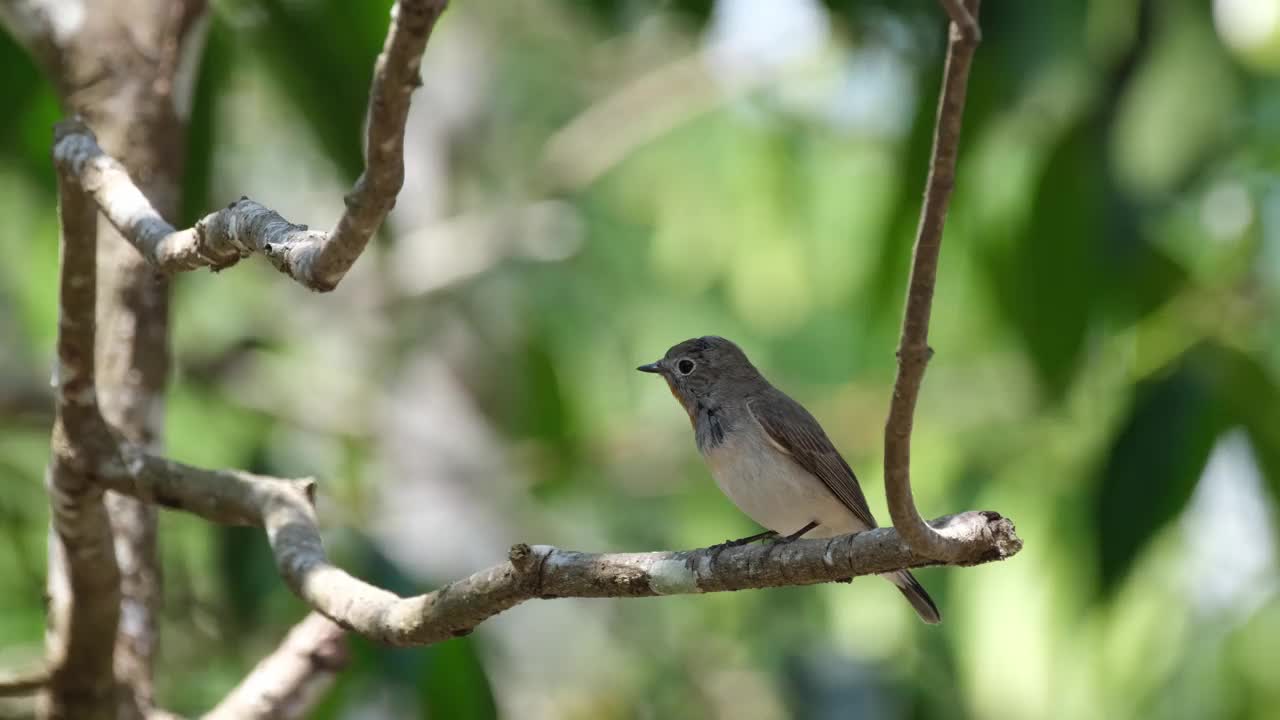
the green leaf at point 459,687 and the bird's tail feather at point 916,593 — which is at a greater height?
the bird's tail feather at point 916,593

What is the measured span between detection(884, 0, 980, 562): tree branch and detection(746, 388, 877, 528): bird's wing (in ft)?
7.97

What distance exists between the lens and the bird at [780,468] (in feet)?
15.5

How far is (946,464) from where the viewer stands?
6133 mm

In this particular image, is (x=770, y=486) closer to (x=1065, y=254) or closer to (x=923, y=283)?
(x=1065, y=254)

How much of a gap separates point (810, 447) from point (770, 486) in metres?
0.21

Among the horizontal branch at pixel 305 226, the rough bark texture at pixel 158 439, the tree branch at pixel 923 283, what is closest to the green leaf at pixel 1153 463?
the rough bark texture at pixel 158 439

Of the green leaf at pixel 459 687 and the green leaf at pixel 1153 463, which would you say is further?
the green leaf at pixel 1153 463

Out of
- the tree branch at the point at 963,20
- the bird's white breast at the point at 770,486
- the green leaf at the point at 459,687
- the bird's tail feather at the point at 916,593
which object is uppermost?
the bird's white breast at the point at 770,486

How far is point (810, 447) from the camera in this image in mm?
4812

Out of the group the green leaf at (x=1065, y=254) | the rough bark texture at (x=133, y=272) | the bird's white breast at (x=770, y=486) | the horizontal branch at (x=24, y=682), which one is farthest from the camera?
the green leaf at (x=1065, y=254)

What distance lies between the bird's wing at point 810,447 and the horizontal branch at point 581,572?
5.71 feet

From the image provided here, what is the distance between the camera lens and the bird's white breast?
15.5ft

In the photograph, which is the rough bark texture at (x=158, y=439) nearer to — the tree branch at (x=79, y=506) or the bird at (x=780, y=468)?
the tree branch at (x=79, y=506)

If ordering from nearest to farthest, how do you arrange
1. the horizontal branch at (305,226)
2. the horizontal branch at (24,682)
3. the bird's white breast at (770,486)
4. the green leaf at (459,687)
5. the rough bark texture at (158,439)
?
1. the horizontal branch at (305,226)
2. the rough bark texture at (158,439)
3. the horizontal branch at (24,682)
4. the green leaf at (459,687)
5. the bird's white breast at (770,486)
